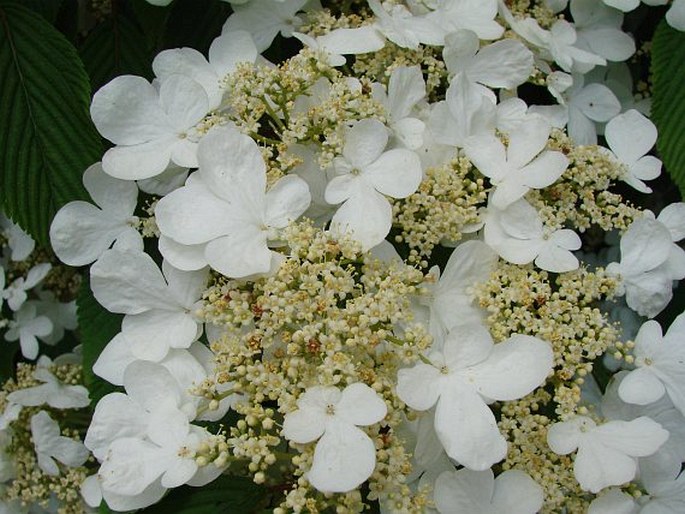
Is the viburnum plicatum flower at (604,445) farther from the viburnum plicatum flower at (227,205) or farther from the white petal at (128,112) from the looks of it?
the white petal at (128,112)

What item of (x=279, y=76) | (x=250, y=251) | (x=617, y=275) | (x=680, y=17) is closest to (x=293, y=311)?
(x=250, y=251)

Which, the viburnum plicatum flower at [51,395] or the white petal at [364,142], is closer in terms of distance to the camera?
the white petal at [364,142]

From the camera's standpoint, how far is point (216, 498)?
996 mm

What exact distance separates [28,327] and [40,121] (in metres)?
0.46

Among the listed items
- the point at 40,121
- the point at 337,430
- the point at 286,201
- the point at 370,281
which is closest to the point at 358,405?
the point at 337,430

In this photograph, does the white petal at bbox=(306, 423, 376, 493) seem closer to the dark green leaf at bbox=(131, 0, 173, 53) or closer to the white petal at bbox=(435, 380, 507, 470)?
the white petal at bbox=(435, 380, 507, 470)

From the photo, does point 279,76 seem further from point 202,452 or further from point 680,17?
point 680,17

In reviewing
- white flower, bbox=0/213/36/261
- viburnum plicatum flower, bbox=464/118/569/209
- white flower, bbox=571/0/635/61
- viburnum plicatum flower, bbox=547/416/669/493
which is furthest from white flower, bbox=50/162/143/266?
white flower, bbox=571/0/635/61

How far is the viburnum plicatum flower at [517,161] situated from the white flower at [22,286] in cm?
74

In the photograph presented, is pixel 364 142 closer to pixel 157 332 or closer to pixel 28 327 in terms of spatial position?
pixel 157 332

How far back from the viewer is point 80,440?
1289 millimetres

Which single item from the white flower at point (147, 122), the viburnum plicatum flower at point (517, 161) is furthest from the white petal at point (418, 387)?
the white flower at point (147, 122)

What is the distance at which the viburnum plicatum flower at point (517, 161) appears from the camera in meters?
1.00

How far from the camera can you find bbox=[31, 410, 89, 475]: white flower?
4.06 feet
